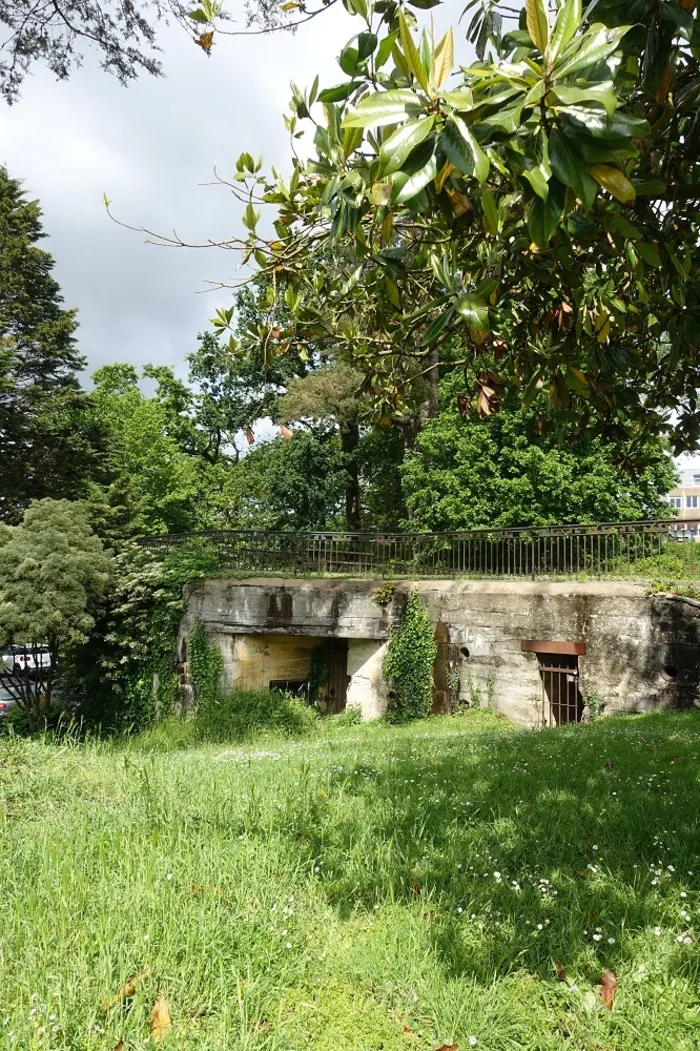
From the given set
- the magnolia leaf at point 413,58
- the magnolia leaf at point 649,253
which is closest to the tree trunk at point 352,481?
the magnolia leaf at point 649,253

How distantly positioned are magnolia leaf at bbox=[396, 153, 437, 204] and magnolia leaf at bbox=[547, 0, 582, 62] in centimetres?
39

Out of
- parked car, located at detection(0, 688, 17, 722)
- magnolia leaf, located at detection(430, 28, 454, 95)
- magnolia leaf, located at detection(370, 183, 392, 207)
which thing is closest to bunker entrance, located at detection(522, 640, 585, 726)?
magnolia leaf, located at detection(370, 183, 392, 207)

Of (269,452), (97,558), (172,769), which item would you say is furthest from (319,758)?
(269,452)

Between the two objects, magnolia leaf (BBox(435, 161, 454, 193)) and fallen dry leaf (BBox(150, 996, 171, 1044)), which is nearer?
magnolia leaf (BBox(435, 161, 454, 193))

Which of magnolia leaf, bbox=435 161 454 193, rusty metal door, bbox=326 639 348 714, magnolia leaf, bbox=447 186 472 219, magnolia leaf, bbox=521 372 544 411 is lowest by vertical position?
rusty metal door, bbox=326 639 348 714

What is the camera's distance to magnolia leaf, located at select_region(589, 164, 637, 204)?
6.33 ft

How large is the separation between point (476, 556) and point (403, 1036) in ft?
39.5

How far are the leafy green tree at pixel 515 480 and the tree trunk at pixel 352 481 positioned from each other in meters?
6.63

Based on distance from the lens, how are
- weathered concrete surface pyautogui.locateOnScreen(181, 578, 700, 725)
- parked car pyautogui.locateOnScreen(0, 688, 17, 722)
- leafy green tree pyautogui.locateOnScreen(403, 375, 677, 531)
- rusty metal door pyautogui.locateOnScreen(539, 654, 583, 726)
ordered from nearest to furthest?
1. weathered concrete surface pyautogui.locateOnScreen(181, 578, 700, 725)
2. rusty metal door pyautogui.locateOnScreen(539, 654, 583, 726)
3. leafy green tree pyautogui.locateOnScreen(403, 375, 677, 531)
4. parked car pyautogui.locateOnScreen(0, 688, 17, 722)

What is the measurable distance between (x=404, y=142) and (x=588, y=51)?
52cm

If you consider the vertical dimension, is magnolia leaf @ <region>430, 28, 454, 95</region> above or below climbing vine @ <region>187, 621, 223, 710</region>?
above

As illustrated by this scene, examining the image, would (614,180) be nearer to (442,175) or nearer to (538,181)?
(538,181)

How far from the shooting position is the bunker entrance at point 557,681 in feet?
37.0

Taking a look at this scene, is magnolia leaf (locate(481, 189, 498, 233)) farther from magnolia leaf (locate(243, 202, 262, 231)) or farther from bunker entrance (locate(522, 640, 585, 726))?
bunker entrance (locate(522, 640, 585, 726))
